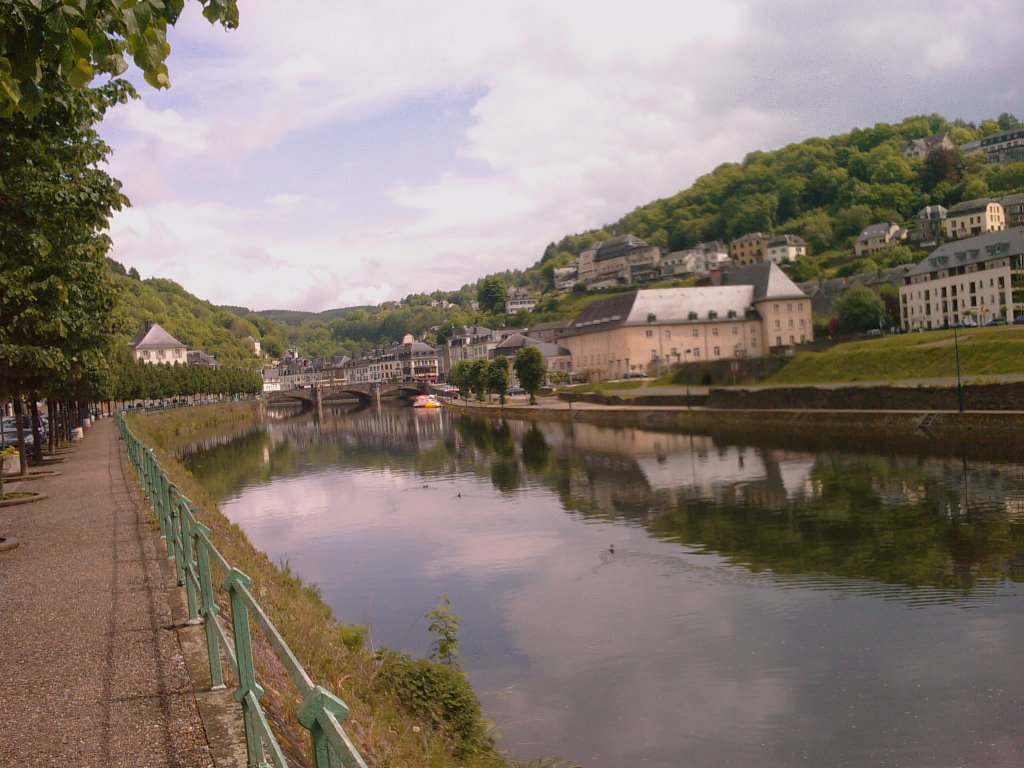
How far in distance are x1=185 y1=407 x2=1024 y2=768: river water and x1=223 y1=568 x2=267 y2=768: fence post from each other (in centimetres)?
616

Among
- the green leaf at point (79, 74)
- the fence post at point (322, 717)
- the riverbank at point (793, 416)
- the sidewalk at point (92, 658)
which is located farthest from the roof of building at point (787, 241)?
the fence post at point (322, 717)

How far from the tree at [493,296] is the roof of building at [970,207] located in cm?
8514

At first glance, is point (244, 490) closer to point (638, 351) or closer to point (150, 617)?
point (150, 617)

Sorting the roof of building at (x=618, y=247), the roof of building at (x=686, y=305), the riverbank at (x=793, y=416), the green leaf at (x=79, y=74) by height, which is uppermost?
the roof of building at (x=618, y=247)

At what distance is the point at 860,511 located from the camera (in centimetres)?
2267

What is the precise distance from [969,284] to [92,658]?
83.9 m

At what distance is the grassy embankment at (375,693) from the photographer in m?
6.85

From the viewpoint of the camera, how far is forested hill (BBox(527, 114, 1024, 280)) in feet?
452

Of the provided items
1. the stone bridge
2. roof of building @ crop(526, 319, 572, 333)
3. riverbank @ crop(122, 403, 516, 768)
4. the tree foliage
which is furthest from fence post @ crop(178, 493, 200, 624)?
roof of building @ crop(526, 319, 572, 333)

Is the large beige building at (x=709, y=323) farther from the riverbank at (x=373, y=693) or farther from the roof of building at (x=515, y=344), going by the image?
the riverbank at (x=373, y=693)

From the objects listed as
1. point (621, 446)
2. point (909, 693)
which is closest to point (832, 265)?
point (621, 446)

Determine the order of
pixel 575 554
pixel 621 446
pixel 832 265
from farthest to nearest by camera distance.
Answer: pixel 832 265 → pixel 621 446 → pixel 575 554

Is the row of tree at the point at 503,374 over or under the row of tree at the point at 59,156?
under

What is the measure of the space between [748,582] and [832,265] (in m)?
125
